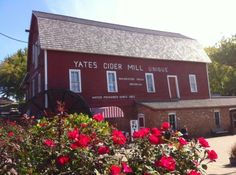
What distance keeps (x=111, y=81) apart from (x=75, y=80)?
2978mm

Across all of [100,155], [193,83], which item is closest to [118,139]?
[100,155]

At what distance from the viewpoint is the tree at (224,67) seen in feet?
160

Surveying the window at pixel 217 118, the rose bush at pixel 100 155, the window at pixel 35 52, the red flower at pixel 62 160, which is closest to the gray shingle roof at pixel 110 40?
the window at pixel 35 52

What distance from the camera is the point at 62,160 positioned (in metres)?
3.67

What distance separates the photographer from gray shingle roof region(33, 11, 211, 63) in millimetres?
22156

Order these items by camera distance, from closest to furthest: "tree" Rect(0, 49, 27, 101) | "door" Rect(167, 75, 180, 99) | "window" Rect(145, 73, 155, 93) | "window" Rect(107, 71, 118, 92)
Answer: "window" Rect(107, 71, 118, 92) → "window" Rect(145, 73, 155, 93) → "door" Rect(167, 75, 180, 99) → "tree" Rect(0, 49, 27, 101)

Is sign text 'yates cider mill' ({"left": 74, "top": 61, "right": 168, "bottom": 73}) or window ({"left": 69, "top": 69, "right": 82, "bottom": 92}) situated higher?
sign text 'yates cider mill' ({"left": 74, "top": 61, "right": 168, "bottom": 73})

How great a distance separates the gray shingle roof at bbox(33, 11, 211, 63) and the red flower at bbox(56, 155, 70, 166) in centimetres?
1748

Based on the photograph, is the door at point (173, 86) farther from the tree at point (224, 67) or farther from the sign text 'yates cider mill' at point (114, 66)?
the tree at point (224, 67)

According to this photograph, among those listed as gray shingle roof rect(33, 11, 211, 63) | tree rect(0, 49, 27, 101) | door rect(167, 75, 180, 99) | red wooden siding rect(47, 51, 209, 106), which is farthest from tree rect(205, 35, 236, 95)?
tree rect(0, 49, 27, 101)

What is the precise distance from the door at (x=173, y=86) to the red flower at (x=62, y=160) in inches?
926

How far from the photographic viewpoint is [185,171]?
13.6 ft

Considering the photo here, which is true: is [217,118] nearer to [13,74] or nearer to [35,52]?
[35,52]

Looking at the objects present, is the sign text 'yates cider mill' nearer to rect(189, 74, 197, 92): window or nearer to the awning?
rect(189, 74, 197, 92): window
